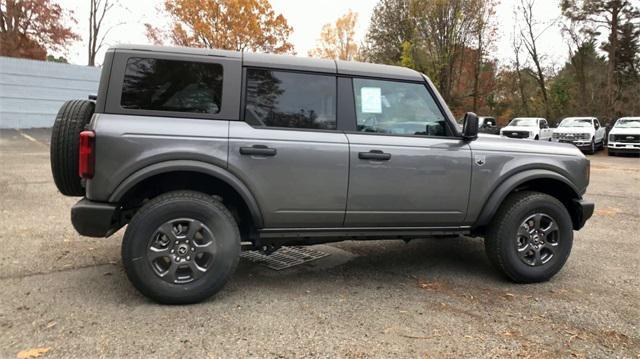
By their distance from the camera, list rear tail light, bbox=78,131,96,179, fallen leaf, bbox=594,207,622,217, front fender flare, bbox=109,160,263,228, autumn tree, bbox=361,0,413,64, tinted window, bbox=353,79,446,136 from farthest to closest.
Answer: autumn tree, bbox=361,0,413,64 → fallen leaf, bbox=594,207,622,217 → tinted window, bbox=353,79,446,136 → front fender flare, bbox=109,160,263,228 → rear tail light, bbox=78,131,96,179

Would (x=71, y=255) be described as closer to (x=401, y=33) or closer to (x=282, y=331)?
(x=282, y=331)

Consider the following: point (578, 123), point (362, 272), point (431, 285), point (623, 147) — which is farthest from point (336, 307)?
point (578, 123)

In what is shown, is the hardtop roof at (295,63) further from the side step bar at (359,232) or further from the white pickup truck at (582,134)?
the white pickup truck at (582,134)

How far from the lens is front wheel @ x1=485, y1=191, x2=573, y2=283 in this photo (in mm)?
4281

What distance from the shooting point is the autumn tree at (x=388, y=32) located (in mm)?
33263

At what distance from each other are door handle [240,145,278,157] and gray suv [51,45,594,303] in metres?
0.01

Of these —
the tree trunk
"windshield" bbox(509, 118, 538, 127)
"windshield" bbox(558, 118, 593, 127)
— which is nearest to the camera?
"windshield" bbox(558, 118, 593, 127)

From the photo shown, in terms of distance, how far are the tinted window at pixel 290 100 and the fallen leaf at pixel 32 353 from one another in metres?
2.03

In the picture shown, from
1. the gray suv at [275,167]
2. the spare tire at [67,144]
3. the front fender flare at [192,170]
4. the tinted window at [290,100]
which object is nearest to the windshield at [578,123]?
the gray suv at [275,167]

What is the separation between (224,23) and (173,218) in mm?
28010

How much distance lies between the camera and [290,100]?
3.90 metres

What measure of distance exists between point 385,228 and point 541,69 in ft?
116

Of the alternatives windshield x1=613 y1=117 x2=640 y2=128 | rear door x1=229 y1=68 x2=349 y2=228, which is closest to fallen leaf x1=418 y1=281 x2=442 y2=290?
rear door x1=229 y1=68 x2=349 y2=228

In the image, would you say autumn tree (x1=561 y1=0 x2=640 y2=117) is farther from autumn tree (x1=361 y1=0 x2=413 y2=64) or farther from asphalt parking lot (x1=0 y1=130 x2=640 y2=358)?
asphalt parking lot (x1=0 y1=130 x2=640 y2=358)
